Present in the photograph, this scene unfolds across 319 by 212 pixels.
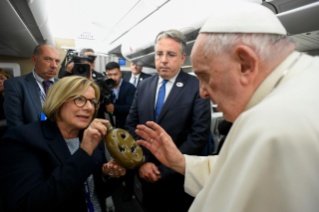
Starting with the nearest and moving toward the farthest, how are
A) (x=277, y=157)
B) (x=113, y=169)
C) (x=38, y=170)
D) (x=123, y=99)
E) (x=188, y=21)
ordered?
(x=277, y=157) < (x=38, y=170) < (x=113, y=169) < (x=188, y=21) < (x=123, y=99)

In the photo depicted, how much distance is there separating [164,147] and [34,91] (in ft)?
4.77

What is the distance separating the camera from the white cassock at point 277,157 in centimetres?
40

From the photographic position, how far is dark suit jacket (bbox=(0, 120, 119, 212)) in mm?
1001

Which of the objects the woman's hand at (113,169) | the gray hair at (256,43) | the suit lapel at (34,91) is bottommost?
the woman's hand at (113,169)

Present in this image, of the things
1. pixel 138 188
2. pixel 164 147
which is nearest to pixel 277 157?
pixel 164 147

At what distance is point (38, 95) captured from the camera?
173cm

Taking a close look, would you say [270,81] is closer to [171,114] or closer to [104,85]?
[171,114]

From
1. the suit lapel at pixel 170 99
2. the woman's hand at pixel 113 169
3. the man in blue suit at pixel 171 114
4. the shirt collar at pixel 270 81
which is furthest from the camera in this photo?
the suit lapel at pixel 170 99

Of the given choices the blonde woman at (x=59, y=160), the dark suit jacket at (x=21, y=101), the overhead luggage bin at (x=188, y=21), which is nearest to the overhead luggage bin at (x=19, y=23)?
the dark suit jacket at (x=21, y=101)

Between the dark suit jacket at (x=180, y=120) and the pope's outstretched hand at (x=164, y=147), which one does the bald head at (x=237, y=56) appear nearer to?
the pope's outstretched hand at (x=164, y=147)


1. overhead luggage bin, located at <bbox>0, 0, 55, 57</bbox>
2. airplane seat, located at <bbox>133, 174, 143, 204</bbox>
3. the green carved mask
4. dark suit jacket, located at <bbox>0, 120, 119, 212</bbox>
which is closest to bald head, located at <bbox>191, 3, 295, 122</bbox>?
the green carved mask

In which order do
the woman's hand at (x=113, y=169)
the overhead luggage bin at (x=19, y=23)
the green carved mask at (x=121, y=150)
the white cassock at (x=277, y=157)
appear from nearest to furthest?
the white cassock at (x=277, y=157) < the green carved mask at (x=121, y=150) < the woman's hand at (x=113, y=169) < the overhead luggage bin at (x=19, y=23)

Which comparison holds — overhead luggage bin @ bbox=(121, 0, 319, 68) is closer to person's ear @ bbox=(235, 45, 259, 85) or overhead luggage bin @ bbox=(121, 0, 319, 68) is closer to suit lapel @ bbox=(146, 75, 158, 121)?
suit lapel @ bbox=(146, 75, 158, 121)

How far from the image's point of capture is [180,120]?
1.73 m
